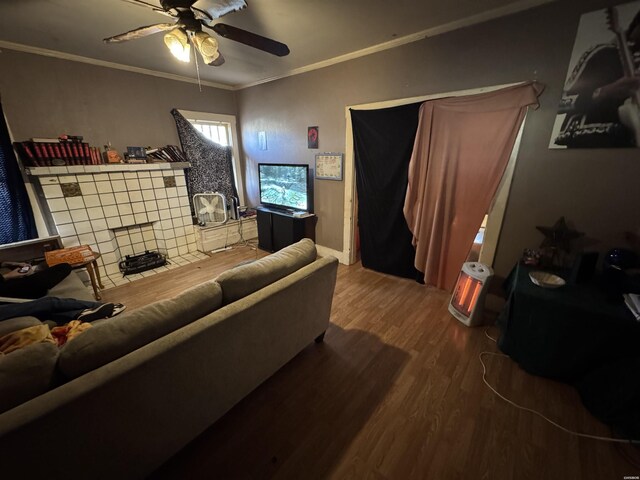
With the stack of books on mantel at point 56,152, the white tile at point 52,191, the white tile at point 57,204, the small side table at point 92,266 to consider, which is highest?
the stack of books on mantel at point 56,152

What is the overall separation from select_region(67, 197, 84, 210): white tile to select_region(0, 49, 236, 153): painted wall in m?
0.67

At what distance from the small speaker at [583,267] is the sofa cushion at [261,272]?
68.9 inches

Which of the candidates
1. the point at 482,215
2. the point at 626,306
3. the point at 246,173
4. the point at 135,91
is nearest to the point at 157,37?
the point at 135,91

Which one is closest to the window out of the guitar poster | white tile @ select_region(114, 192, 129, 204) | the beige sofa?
white tile @ select_region(114, 192, 129, 204)

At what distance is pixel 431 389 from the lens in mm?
1582

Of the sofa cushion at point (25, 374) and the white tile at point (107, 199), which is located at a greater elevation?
the white tile at point (107, 199)

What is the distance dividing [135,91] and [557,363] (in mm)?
4814

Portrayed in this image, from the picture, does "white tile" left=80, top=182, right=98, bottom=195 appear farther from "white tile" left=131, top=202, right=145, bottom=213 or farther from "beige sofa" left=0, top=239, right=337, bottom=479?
"beige sofa" left=0, top=239, right=337, bottom=479

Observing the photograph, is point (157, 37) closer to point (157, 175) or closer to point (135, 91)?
point (135, 91)

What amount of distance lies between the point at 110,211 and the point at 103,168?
497 millimetres

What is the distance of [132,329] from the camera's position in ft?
3.31

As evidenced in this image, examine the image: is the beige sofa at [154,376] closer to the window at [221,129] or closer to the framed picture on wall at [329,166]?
the framed picture on wall at [329,166]

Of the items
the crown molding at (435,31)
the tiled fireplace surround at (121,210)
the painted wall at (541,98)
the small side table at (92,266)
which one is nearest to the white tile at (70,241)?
the tiled fireplace surround at (121,210)

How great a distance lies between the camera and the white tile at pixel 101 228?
2.91 m
